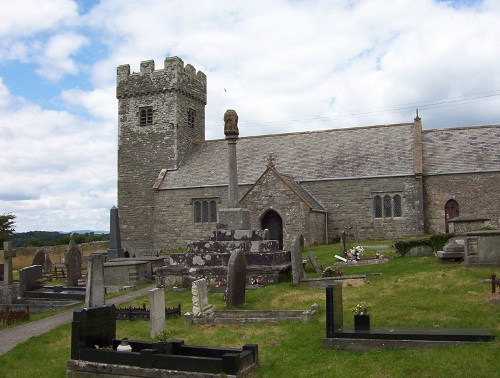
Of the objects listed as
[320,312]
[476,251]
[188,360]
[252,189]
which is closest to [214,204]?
[252,189]

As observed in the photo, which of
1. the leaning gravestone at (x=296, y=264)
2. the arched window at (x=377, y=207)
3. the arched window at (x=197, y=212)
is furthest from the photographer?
the arched window at (x=197, y=212)

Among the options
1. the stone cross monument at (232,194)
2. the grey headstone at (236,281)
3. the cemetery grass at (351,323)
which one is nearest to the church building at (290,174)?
the stone cross monument at (232,194)

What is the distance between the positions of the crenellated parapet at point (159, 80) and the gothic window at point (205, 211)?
928 centimetres

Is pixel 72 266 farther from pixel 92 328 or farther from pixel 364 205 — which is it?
pixel 364 205

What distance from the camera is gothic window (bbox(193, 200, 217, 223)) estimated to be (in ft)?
113

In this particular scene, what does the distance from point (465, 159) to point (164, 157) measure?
2045 cm

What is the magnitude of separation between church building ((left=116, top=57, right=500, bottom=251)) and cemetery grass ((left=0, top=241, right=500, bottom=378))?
44.2 ft

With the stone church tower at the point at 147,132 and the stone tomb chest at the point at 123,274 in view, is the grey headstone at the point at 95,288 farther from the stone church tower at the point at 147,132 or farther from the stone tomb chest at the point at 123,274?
the stone church tower at the point at 147,132

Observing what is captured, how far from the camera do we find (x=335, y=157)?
109ft

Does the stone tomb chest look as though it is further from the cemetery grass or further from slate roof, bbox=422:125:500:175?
slate roof, bbox=422:125:500:175

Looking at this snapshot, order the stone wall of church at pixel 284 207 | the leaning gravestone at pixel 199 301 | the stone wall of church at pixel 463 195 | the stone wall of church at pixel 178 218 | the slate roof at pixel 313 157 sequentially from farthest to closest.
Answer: the stone wall of church at pixel 178 218
the slate roof at pixel 313 157
the stone wall of church at pixel 463 195
the stone wall of church at pixel 284 207
the leaning gravestone at pixel 199 301

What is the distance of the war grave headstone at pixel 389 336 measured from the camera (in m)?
8.30

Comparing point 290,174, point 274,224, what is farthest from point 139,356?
point 290,174

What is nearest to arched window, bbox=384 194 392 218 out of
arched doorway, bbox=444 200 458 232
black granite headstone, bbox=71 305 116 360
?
arched doorway, bbox=444 200 458 232
